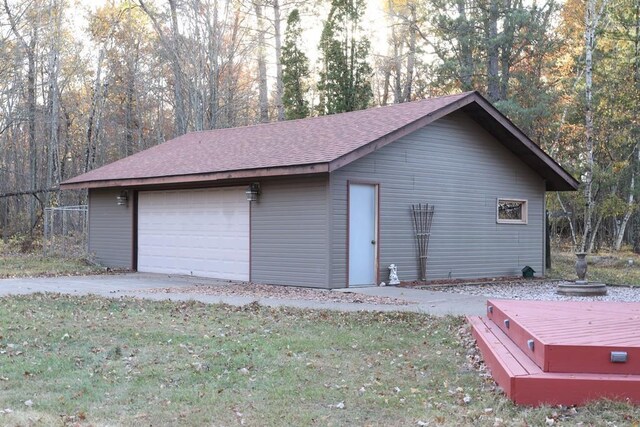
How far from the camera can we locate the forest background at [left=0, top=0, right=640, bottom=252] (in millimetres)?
24328

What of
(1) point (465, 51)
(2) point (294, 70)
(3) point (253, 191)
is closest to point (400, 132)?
(3) point (253, 191)

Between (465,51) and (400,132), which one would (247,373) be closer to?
(400,132)

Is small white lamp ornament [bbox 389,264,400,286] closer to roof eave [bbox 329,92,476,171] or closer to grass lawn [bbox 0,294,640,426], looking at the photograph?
roof eave [bbox 329,92,476,171]

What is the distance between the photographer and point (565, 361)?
4672 millimetres

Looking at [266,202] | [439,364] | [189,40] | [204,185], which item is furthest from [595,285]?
[189,40]

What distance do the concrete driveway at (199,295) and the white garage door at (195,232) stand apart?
19.2 inches

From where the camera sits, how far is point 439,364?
244 inches

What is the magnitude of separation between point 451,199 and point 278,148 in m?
3.96

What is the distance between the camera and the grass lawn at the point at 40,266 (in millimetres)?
15852

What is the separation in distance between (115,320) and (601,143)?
22.3 meters

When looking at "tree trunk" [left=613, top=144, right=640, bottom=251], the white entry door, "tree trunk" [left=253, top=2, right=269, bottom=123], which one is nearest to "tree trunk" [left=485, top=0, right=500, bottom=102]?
"tree trunk" [left=613, top=144, right=640, bottom=251]

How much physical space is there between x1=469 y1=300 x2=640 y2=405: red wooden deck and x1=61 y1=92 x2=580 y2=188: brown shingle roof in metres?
6.84

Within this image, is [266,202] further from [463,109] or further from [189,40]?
[189,40]

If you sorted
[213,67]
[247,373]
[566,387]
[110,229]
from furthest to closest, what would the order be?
[213,67] → [110,229] → [247,373] → [566,387]
